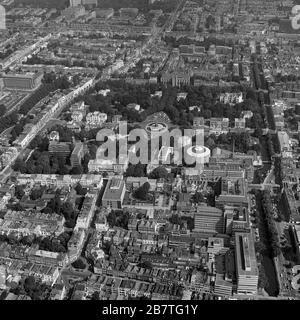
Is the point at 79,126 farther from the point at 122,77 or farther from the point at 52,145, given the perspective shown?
the point at 122,77

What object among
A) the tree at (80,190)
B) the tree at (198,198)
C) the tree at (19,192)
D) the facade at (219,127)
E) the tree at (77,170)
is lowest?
the tree at (19,192)

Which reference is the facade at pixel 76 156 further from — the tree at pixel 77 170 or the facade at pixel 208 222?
the facade at pixel 208 222

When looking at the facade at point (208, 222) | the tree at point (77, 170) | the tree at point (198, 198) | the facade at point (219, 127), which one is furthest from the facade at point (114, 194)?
the facade at point (219, 127)

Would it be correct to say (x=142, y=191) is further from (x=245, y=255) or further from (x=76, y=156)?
(x=245, y=255)

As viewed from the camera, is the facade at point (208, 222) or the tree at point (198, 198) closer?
the facade at point (208, 222)

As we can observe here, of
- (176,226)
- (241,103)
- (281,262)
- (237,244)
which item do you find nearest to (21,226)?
(176,226)
